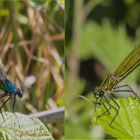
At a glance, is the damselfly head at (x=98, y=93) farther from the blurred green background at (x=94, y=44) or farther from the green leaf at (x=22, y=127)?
the blurred green background at (x=94, y=44)

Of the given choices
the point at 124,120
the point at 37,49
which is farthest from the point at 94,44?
the point at 124,120

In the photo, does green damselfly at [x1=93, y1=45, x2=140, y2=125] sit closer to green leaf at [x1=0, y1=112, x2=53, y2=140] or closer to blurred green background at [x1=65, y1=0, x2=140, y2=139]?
green leaf at [x1=0, y1=112, x2=53, y2=140]

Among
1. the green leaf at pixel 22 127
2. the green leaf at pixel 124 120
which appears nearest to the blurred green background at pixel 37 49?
the green leaf at pixel 22 127

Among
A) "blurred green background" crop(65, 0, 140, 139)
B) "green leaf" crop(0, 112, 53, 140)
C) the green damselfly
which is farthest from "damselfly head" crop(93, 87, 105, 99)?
"blurred green background" crop(65, 0, 140, 139)

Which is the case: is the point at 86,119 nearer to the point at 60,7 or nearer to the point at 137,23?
the point at 137,23

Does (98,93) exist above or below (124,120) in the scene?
above

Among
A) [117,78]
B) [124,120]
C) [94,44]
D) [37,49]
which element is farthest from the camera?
[94,44]

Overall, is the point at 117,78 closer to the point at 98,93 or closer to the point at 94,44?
the point at 98,93
